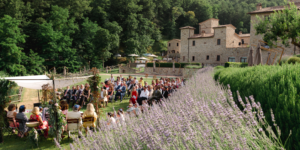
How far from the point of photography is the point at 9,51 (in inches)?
1040

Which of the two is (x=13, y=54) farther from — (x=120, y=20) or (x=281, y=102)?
(x=281, y=102)

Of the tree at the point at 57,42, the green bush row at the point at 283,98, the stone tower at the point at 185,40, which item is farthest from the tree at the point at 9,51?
the green bush row at the point at 283,98

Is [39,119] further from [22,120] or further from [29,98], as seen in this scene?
[29,98]

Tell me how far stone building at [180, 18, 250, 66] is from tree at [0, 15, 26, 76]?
29.5 meters

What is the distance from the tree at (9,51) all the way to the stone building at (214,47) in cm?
2955

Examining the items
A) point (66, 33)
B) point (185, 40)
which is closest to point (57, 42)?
point (66, 33)

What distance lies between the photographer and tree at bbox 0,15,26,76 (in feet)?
85.3

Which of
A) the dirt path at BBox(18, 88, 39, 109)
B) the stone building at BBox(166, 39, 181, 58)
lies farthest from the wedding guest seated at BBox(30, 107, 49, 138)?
the stone building at BBox(166, 39, 181, 58)

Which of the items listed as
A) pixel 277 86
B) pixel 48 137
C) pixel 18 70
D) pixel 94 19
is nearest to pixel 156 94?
pixel 48 137

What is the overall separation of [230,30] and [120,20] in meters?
24.7

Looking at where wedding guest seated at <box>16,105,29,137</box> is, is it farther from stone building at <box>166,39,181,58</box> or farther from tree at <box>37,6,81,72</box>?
stone building at <box>166,39,181,58</box>

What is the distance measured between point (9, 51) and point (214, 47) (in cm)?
3321

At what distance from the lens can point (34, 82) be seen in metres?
8.24

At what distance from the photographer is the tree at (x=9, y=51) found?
25984 mm
